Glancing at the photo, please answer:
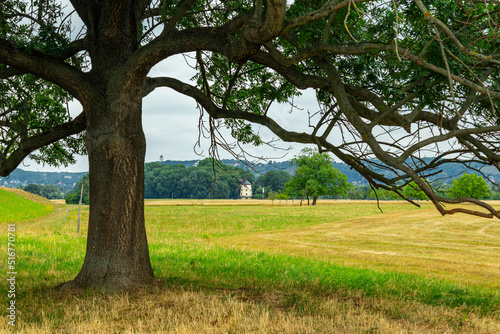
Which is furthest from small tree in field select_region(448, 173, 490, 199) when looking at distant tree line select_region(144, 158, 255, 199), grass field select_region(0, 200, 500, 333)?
grass field select_region(0, 200, 500, 333)

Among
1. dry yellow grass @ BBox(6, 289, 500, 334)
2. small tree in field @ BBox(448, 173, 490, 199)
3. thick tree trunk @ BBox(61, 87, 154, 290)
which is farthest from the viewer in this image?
small tree in field @ BBox(448, 173, 490, 199)

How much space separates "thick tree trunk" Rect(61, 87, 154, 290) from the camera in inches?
277

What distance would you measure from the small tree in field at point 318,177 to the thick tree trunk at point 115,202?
7471 centimetres

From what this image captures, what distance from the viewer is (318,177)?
84562 mm

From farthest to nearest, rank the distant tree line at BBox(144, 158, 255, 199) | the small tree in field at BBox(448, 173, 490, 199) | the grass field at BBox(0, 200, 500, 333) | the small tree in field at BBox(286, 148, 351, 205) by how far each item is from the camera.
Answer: the distant tree line at BBox(144, 158, 255, 199)
the small tree in field at BBox(286, 148, 351, 205)
the small tree in field at BBox(448, 173, 490, 199)
the grass field at BBox(0, 200, 500, 333)

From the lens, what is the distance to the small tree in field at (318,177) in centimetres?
8250

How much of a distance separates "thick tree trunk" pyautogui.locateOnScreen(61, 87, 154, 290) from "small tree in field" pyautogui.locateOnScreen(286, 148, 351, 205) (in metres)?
74.7

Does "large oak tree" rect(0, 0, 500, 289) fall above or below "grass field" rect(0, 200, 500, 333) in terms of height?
above

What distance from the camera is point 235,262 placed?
11.2 metres

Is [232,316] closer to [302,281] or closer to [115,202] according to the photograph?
[115,202]

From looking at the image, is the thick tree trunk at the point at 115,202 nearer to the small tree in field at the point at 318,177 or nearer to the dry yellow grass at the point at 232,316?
the dry yellow grass at the point at 232,316

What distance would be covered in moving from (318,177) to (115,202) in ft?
260

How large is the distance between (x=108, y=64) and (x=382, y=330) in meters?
6.50

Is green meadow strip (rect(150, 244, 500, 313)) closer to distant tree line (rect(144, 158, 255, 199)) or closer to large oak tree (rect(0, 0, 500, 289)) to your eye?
large oak tree (rect(0, 0, 500, 289))
